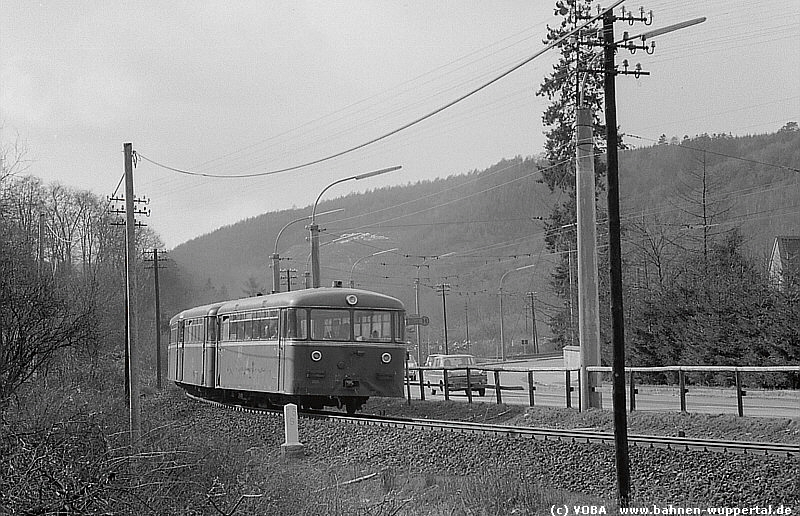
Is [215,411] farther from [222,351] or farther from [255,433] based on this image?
[255,433]

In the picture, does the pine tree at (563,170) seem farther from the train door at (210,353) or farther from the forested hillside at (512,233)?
the train door at (210,353)

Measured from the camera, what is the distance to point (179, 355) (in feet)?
120

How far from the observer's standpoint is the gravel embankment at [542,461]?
40.5 feet

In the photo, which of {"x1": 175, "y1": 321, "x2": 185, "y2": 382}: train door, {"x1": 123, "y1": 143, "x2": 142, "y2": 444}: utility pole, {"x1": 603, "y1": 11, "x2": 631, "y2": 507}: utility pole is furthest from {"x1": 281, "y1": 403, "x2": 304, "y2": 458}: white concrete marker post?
{"x1": 175, "y1": 321, "x2": 185, "y2": 382}: train door

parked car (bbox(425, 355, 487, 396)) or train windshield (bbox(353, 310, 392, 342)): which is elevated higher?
train windshield (bbox(353, 310, 392, 342))

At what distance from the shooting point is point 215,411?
25922mm

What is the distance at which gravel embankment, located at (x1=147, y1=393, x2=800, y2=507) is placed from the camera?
1235 centimetres

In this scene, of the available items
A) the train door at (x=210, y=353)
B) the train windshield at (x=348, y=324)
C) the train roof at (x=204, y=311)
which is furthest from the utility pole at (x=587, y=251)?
the train door at (x=210, y=353)

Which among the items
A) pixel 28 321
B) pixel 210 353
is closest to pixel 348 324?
pixel 210 353

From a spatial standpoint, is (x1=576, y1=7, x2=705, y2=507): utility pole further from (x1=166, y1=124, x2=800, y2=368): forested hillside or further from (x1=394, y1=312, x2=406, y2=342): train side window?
(x1=166, y1=124, x2=800, y2=368): forested hillside

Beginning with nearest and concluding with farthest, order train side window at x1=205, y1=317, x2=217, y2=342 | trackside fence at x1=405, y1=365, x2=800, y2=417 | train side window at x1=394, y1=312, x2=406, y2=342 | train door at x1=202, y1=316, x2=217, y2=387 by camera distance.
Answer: trackside fence at x1=405, y1=365, x2=800, y2=417 → train side window at x1=394, y1=312, x2=406, y2=342 → train side window at x1=205, y1=317, x2=217, y2=342 → train door at x1=202, y1=316, x2=217, y2=387

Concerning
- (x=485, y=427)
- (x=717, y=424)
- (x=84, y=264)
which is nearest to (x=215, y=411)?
(x=485, y=427)

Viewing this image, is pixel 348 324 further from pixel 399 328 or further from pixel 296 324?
pixel 399 328

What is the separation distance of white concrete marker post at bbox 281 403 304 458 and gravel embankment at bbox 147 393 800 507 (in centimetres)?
29
